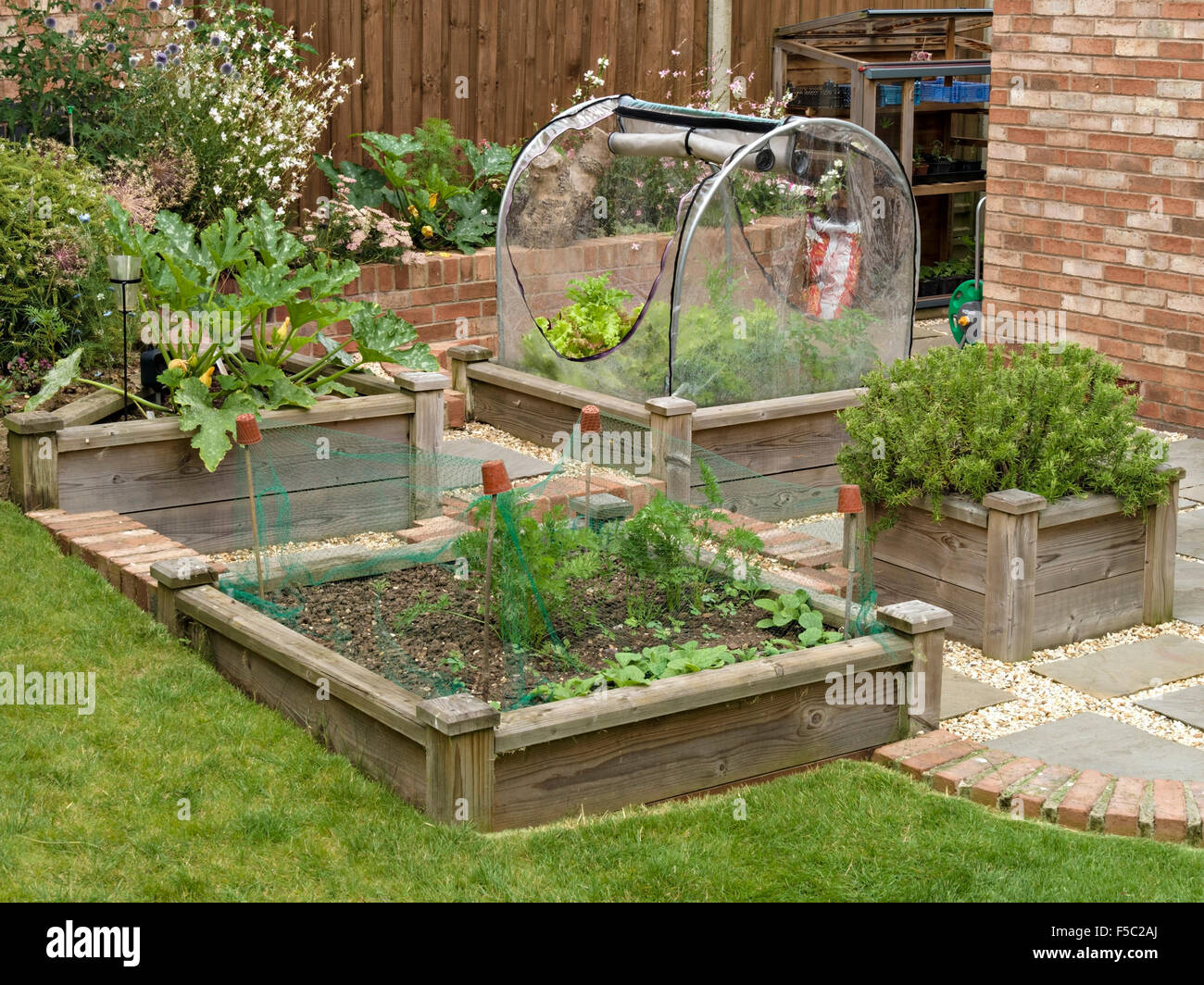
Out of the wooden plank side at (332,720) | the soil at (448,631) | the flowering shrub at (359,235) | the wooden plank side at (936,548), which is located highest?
the flowering shrub at (359,235)

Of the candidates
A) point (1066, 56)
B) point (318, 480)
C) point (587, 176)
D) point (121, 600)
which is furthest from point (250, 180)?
point (1066, 56)

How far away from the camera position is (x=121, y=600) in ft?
17.9

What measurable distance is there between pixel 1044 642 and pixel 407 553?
2.42m

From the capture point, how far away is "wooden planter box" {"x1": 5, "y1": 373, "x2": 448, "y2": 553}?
6.27 m

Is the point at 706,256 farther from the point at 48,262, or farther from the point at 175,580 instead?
the point at 175,580

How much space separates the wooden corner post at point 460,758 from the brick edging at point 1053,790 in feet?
4.41

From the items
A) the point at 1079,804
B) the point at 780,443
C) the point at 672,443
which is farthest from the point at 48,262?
the point at 1079,804

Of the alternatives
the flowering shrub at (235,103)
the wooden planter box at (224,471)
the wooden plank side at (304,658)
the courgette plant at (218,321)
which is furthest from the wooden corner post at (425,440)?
the flowering shrub at (235,103)

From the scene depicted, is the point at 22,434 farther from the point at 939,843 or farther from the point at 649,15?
the point at 649,15

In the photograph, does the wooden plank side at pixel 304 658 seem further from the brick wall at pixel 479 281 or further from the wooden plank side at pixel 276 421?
the brick wall at pixel 479 281

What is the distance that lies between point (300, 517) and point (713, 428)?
2022 millimetres

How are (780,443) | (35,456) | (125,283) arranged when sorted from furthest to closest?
(780,443) → (125,283) → (35,456)

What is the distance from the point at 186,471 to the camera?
21.4 ft

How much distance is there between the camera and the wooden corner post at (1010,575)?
5559 mm
